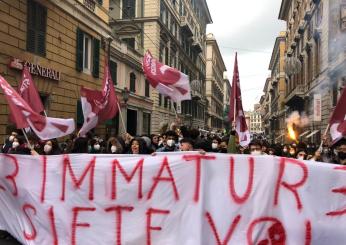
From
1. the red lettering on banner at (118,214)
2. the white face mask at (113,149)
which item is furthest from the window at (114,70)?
the red lettering on banner at (118,214)

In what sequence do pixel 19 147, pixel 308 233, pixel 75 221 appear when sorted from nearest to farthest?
pixel 308 233 < pixel 75 221 < pixel 19 147

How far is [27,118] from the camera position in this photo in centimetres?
577

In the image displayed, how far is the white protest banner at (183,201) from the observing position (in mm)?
4480

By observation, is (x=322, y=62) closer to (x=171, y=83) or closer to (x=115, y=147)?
(x=171, y=83)

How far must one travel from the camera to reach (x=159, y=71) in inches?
373

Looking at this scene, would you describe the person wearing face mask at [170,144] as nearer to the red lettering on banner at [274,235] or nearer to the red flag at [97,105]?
the red flag at [97,105]

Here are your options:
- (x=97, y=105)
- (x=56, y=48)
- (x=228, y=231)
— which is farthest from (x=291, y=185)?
(x=56, y=48)

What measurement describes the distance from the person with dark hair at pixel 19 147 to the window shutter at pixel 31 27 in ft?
21.2

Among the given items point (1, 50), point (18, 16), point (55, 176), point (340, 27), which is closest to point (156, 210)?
point (55, 176)

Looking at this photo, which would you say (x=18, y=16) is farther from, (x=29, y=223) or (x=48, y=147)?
(x=29, y=223)

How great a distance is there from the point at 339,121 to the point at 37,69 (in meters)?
10.3

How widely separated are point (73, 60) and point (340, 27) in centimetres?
869

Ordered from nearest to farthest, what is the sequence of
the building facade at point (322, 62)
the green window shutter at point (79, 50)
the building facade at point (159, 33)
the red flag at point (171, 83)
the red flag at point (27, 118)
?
the red flag at point (27, 118)
the red flag at point (171, 83)
the building facade at point (322, 62)
the green window shutter at point (79, 50)
the building facade at point (159, 33)

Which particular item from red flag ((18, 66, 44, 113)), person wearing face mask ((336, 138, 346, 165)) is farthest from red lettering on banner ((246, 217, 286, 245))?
red flag ((18, 66, 44, 113))
